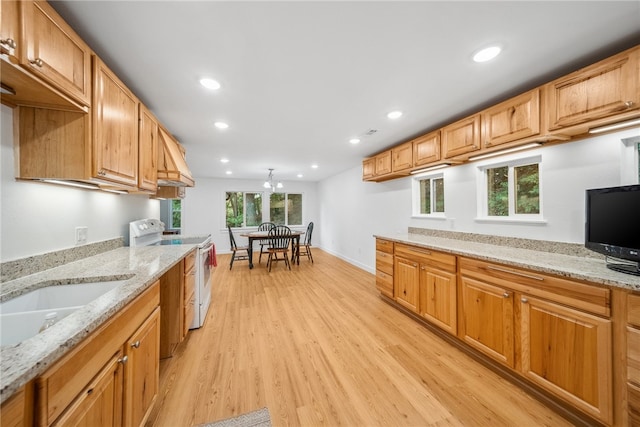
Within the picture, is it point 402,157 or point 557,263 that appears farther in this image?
point 402,157

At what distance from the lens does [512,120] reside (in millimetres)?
1985

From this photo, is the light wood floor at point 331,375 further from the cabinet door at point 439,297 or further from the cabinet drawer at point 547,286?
the cabinet drawer at point 547,286

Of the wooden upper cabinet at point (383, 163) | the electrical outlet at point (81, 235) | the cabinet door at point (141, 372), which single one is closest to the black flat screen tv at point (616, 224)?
the wooden upper cabinet at point (383, 163)

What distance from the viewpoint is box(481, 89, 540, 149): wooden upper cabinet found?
184 centimetres

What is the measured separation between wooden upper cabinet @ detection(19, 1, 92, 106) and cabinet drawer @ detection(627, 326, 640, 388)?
305 centimetres

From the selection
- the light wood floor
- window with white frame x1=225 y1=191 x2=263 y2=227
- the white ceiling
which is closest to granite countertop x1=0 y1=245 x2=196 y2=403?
the light wood floor

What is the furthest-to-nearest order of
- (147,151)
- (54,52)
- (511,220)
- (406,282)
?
(406,282)
(511,220)
(147,151)
(54,52)

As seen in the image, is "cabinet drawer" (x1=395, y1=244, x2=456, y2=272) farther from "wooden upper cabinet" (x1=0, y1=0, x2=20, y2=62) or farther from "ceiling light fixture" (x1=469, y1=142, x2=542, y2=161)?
"wooden upper cabinet" (x1=0, y1=0, x2=20, y2=62)

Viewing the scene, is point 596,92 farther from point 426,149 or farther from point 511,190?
point 426,149

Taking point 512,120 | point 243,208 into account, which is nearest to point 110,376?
point 512,120

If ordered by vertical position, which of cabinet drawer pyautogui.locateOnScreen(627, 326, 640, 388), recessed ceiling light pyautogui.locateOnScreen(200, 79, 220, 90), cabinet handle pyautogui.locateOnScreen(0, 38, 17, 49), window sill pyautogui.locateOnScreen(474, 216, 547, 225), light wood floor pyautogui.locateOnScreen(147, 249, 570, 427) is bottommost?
light wood floor pyautogui.locateOnScreen(147, 249, 570, 427)

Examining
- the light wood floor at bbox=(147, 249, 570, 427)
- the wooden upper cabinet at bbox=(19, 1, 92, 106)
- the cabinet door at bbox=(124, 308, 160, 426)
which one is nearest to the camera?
the wooden upper cabinet at bbox=(19, 1, 92, 106)

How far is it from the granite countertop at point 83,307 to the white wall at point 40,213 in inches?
6.7

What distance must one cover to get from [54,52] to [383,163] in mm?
3466
